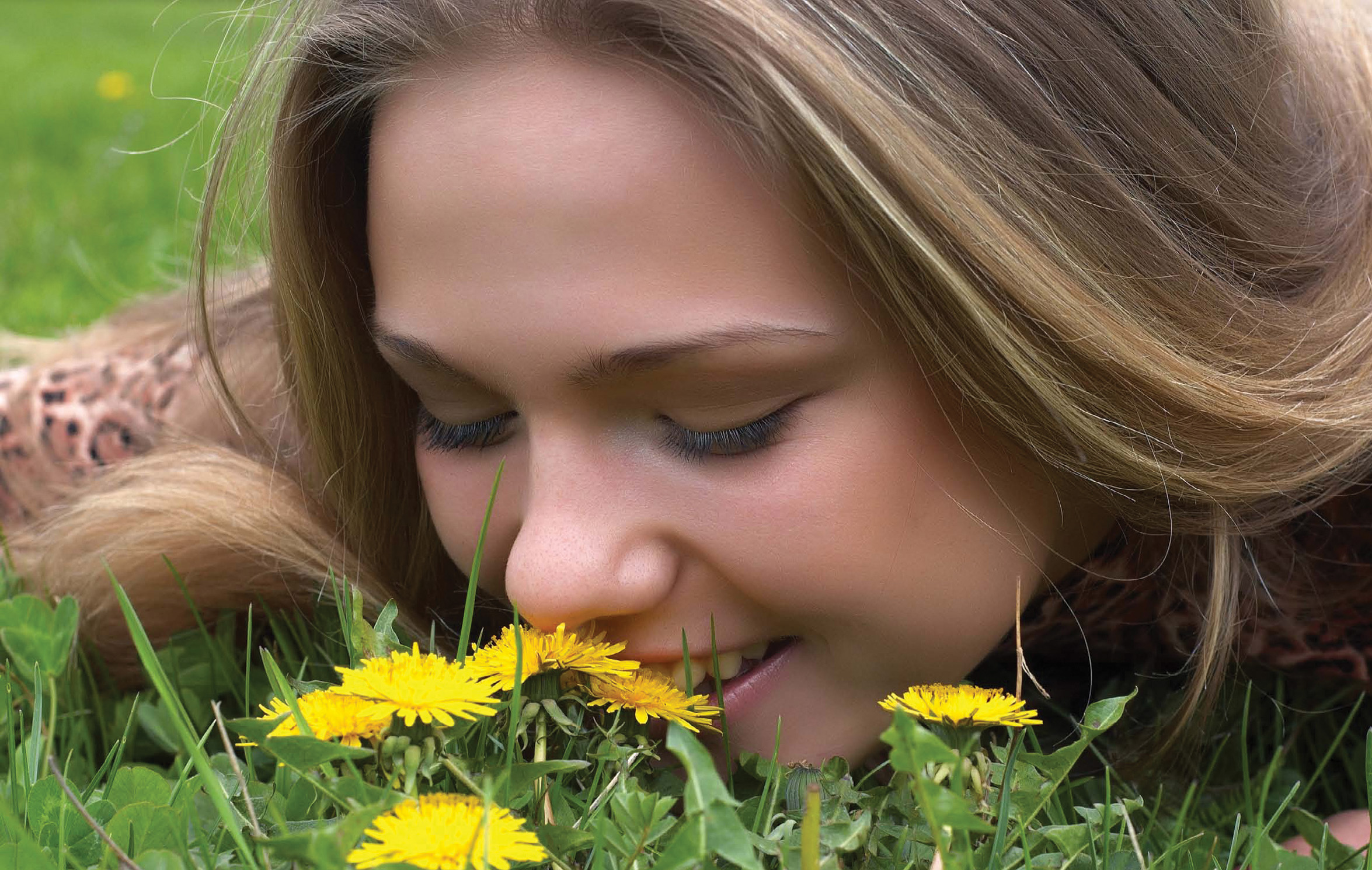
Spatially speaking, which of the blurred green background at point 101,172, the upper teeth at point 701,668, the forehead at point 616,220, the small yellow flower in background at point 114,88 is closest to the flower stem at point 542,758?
the upper teeth at point 701,668

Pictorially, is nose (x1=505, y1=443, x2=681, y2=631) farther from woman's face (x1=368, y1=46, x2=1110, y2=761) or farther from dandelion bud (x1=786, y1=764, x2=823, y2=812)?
dandelion bud (x1=786, y1=764, x2=823, y2=812)

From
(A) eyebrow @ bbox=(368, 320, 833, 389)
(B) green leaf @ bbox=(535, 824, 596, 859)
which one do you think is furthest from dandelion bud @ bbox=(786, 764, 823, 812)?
(A) eyebrow @ bbox=(368, 320, 833, 389)

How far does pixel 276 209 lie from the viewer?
5.18ft

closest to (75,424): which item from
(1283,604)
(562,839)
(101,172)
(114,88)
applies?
(562,839)

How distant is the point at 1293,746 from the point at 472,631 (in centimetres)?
105

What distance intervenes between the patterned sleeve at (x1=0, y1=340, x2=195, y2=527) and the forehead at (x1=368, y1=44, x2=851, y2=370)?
1.22m

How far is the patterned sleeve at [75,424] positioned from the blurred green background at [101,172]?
0.20m

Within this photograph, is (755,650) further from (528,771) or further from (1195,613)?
(1195,613)

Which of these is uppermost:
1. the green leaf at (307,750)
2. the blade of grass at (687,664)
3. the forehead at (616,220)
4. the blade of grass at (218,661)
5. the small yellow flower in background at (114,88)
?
the small yellow flower in background at (114,88)

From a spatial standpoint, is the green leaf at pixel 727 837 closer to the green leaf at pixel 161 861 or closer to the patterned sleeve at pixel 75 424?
the green leaf at pixel 161 861

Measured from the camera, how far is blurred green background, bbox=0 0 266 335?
211 cm

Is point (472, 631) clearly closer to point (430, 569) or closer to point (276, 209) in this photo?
point (430, 569)

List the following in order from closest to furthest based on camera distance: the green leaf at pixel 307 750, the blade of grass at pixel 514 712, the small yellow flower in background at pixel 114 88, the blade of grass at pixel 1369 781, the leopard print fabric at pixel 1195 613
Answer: the green leaf at pixel 307 750, the blade of grass at pixel 514 712, the blade of grass at pixel 1369 781, the leopard print fabric at pixel 1195 613, the small yellow flower in background at pixel 114 88

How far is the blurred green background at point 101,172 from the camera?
83.3 inches
